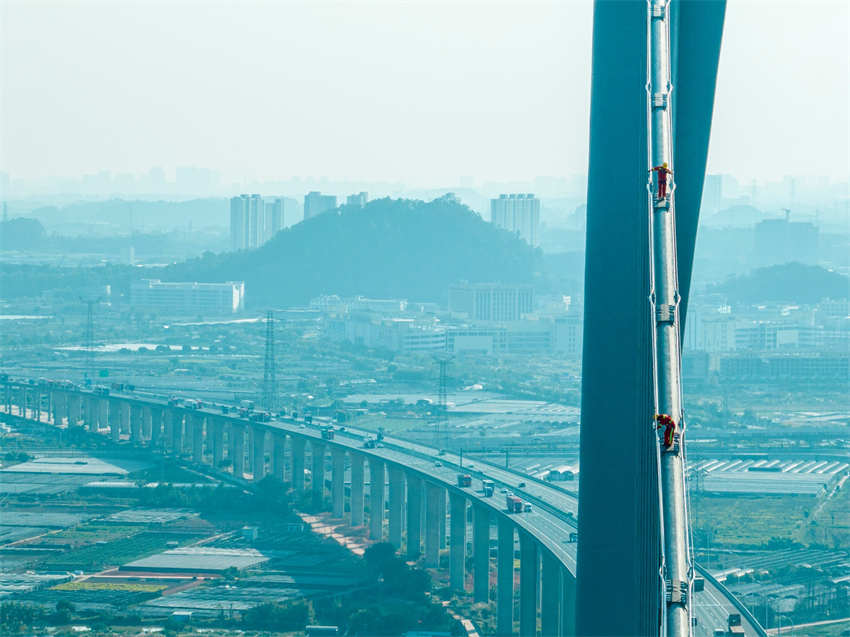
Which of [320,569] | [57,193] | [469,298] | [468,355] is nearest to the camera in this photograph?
[320,569]

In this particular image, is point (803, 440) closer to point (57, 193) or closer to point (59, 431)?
point (59, 431)

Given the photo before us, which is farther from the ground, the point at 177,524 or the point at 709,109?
the point at 709,109

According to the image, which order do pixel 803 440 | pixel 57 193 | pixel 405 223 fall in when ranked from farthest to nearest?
pixel 57 193 < pixel 405 223 < pixel 803 440

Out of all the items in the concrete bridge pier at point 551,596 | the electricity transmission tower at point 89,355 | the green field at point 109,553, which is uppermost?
the electricity transmission tower at point 89,355

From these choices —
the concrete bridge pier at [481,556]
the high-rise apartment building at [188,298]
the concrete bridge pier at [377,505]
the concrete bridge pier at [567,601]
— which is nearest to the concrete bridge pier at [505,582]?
the concrete bridge pier at [481,556]

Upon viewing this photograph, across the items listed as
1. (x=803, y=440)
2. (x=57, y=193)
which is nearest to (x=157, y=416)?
(x=803, y=440)

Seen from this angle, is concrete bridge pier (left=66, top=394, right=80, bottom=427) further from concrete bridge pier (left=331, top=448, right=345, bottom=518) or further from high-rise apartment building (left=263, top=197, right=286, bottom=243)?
high-rise apartment building (left=263, top=197, right=286, bottom=243)

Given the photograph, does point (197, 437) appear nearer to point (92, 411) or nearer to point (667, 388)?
point (92, 411)

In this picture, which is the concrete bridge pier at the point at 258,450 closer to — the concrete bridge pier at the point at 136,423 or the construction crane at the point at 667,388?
the concrete bridge pier at the point at 136,423
